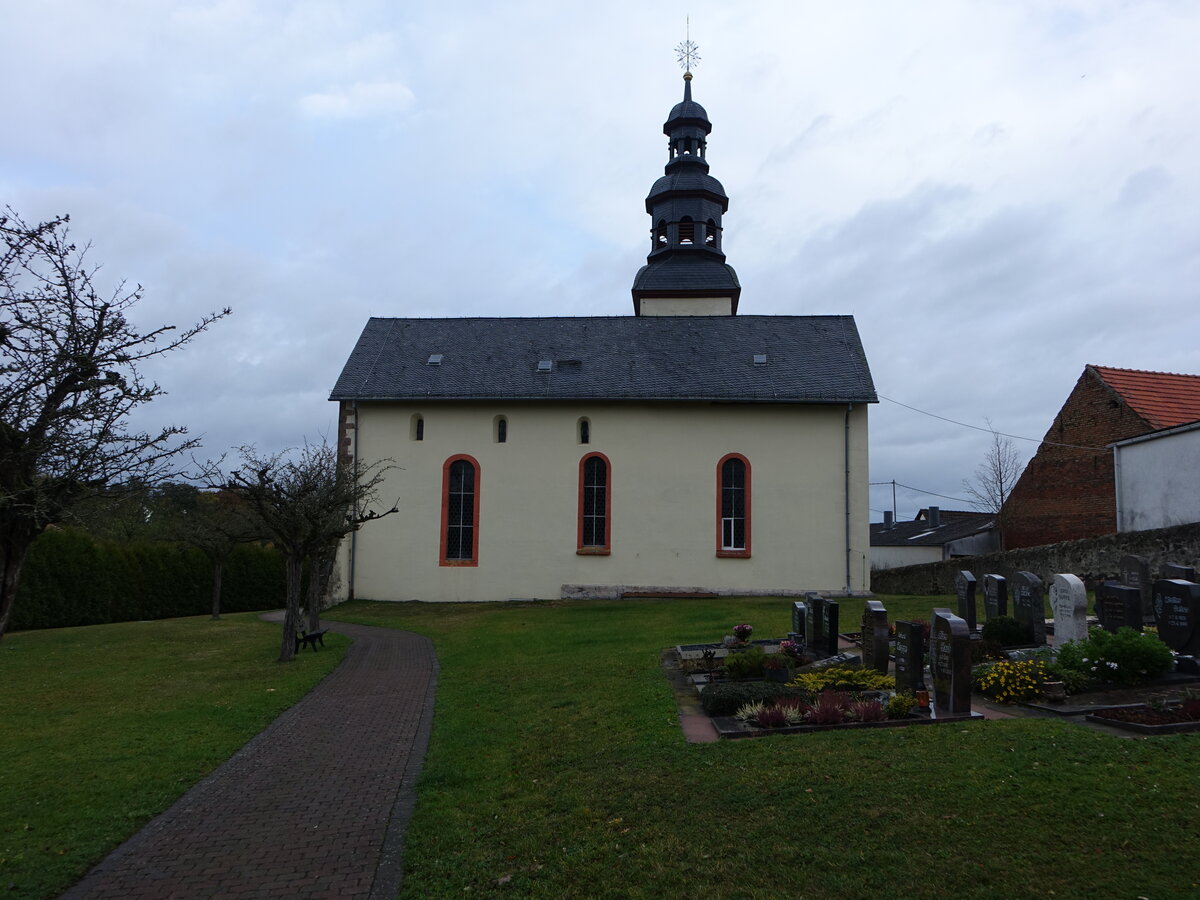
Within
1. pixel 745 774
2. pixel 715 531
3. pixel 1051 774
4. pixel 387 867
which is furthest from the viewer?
pixel 715 531

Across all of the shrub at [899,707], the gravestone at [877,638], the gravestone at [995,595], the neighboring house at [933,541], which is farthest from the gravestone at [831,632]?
the neighboring house at [933,541]

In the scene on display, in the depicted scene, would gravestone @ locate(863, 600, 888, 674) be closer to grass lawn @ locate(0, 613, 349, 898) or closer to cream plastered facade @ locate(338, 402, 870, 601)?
grass lawn @ locate(0, 613, 349, 898)

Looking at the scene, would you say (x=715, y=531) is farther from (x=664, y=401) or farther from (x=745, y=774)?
(x=745, y=774)

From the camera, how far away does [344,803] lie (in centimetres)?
704

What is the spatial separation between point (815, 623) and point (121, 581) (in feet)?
74.8

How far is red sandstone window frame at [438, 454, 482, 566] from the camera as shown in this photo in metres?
26.5

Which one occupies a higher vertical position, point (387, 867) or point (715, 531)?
point (715, 531)

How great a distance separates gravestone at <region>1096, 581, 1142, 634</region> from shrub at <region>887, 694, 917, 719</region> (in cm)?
458

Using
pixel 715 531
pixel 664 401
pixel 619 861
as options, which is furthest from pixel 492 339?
pixel 619 861

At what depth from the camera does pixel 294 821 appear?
260 inches

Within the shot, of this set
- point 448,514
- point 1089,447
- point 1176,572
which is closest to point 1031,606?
point 1176,572

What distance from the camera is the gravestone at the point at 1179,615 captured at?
1038 centimetres

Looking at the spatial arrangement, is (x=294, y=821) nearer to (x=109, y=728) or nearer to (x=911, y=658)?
(x=109, y=728)

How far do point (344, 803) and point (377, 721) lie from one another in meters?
→ 3.30
